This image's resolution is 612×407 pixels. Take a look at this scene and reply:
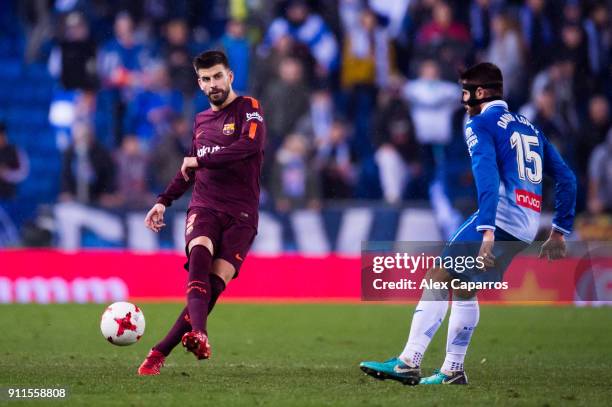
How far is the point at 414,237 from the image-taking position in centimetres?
1717

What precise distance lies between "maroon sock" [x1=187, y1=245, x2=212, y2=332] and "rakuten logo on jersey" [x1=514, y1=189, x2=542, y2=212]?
2323 mm

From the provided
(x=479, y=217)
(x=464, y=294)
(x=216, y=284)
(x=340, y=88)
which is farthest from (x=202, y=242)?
(x=340, y=88)

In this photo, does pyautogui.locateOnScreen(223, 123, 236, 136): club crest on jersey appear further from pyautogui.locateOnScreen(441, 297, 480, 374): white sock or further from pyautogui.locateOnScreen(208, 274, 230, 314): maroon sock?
pyautogui.locateOnScreen(441, 297, 480, 374): white sock

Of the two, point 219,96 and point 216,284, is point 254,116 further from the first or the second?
point 216,284

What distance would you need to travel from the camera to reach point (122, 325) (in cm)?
848

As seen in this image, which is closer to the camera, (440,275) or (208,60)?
(440,275)

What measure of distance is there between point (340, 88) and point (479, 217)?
12.4 meters

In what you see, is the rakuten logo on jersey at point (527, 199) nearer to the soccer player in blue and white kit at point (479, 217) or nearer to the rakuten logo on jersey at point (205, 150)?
the soccer player in blue and white kit at point (479, 217)

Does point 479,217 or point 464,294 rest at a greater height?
point 479,217

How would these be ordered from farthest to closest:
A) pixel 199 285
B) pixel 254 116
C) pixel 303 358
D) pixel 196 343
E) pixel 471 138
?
pixel 303 358 < pixel 254 116 < pixel 199 285 < pixel 471 138 < pixel 196 343

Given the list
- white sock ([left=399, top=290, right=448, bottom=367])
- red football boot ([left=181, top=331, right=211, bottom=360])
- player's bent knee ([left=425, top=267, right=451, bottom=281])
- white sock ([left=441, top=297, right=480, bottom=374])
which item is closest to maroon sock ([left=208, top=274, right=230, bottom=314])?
red football boot ([left=181, top=331, right=211, bottom=360])

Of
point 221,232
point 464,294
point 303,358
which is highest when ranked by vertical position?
point 221,232

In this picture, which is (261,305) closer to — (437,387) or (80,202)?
(80,202)

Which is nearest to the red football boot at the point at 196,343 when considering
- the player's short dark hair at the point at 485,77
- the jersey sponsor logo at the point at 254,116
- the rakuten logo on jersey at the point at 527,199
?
the jersey sponsor logo at the point at 254,116
